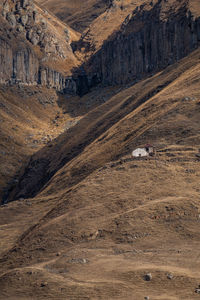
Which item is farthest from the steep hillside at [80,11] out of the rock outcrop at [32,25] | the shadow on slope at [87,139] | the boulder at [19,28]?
the shadow on slope at [87,139]

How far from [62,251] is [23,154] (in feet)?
173

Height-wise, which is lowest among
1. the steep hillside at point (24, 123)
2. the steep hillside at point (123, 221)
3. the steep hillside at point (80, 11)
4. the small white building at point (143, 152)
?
the steep hillside at point (123, 221)

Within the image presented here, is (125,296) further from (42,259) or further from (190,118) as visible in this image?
(190,118)

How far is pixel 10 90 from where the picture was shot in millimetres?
105000

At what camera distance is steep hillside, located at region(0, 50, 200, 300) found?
76.8ft

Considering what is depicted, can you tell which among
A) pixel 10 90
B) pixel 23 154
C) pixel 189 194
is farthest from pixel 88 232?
pixel 10 90

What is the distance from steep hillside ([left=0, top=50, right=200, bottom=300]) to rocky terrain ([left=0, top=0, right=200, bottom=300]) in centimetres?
9

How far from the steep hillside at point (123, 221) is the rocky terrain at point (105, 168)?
0.29 feet

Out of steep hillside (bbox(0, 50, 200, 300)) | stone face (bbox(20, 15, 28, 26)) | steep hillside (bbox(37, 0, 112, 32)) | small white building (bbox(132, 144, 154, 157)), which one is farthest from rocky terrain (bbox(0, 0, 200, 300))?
steep hillside (bbox(37, 0, 112, 32))

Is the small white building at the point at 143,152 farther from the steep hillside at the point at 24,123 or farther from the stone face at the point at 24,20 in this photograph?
the stone face at the point at 24,20

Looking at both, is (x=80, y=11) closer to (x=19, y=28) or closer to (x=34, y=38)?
(x=34, y=38)

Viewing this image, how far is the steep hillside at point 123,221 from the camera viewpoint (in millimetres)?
23406

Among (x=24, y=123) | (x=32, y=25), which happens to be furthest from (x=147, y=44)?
(x=32, y=25)

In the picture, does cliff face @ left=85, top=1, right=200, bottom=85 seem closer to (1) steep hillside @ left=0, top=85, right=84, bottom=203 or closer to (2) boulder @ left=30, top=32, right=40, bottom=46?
(2) boulder @ left=30, top=32, right=40, bottom=46
